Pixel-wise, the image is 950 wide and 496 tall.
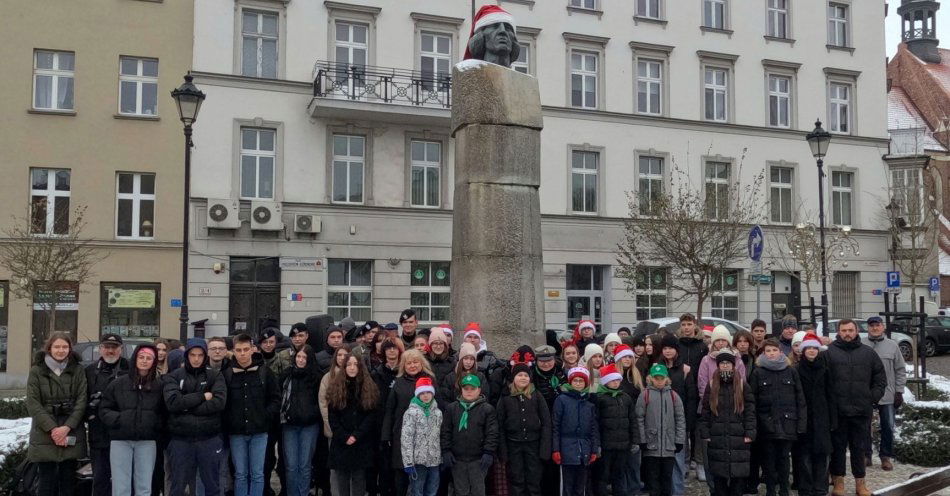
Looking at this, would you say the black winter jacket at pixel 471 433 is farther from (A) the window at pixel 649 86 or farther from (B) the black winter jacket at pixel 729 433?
(A) the window at pixel 649 86

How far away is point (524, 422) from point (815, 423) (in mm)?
2903

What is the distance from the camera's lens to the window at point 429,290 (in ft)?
81.1

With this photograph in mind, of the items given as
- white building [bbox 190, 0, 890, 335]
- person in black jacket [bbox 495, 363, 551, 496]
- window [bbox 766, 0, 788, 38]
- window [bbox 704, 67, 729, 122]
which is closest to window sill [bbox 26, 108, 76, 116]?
white building [bbox 190, 0, 890, 335]

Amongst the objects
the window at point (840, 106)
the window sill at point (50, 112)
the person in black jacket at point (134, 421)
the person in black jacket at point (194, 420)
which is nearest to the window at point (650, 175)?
the window at point (840, 106)

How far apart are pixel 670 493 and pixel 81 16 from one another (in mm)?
20625

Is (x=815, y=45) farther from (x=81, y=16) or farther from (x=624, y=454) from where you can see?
(x=624, y=454)

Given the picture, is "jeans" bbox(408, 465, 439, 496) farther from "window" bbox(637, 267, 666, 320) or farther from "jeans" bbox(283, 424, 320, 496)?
"window" bbox(637, 267, 666, 320)

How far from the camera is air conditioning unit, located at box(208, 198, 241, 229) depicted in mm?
22391

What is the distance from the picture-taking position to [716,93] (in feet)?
95.5

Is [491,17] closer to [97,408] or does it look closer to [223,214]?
[97,408]

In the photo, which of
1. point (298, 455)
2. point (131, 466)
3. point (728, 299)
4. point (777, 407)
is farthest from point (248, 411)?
point (728, 299)

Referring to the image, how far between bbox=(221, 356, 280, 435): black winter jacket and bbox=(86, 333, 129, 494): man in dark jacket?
2.97 feet

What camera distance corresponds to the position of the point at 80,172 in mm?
22109

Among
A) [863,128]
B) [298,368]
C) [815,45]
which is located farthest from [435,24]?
[298,368]
